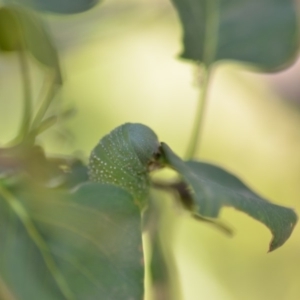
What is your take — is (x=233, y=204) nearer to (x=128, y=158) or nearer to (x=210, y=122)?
(x=128, y=158)

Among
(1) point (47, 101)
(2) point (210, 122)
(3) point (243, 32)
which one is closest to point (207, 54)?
(3) point (243, 32)

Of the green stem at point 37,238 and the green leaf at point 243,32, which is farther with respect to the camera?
the green leaf at point 243,32

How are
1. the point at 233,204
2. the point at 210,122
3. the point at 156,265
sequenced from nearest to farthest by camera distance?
1. the point at 233,204
2. the point at 156,265
3. the point at 210,122

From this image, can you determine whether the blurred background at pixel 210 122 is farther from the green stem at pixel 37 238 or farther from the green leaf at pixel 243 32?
the green stem at pixel 37 238

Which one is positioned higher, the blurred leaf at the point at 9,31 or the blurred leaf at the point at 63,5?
the blurred leaf at the point at 63,5

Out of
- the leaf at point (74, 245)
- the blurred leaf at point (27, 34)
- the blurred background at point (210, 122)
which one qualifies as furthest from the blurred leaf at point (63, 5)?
the blurred background at point (210, 122)

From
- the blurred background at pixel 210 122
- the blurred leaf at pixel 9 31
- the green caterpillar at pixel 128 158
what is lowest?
the blurred background at pixel 210 122

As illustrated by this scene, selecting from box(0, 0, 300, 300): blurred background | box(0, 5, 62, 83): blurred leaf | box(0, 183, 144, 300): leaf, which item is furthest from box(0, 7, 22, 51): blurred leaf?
box(0, 0, 300, 300): blurred background
